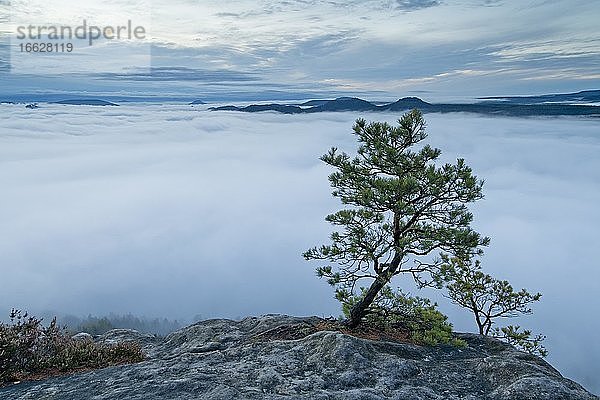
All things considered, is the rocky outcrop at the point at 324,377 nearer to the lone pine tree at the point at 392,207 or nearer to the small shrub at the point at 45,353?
the small shrub at the point at 45,353

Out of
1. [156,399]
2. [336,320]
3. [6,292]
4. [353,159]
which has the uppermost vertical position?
[353,159]

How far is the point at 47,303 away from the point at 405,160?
157 meters

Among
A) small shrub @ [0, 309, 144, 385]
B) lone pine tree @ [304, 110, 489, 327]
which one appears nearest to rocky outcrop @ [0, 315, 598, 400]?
small shrub @ [0, 309, 144, 385]

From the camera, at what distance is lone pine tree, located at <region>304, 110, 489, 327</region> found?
1367cm

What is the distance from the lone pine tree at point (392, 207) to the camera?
13.7 m

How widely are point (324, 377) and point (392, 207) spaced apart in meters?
5.39

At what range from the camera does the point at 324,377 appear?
10508 millimetres

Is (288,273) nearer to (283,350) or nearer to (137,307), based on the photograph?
(137,307)

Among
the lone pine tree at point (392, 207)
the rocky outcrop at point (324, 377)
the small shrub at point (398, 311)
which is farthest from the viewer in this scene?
the small shrub at point (398, 311)

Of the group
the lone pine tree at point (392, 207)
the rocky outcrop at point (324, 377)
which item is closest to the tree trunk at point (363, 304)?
the lone pine tree at point (392, 207)

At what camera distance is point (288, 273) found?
18900cm

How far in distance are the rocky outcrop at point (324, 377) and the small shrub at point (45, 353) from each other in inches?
42.3

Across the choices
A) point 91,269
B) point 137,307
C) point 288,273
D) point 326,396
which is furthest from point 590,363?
point 91,269

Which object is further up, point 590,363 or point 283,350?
point 283,350
